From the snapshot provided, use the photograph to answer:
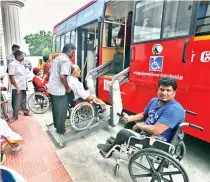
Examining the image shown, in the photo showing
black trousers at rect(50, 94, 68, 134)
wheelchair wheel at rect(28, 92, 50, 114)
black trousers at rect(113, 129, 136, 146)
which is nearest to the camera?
black trousers at rect(113, 129, 136, 146)

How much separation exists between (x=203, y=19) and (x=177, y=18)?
313mm

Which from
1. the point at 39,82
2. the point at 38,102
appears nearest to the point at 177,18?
the point at 39,82

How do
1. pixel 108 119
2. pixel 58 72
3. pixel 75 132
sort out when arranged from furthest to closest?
pixel 108 119 < pixel 75 132 < pixel 58 72

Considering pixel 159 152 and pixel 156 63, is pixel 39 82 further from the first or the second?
Answer: pixel 159 152

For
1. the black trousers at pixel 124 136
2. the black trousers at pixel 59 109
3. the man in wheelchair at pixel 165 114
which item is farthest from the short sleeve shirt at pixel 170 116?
the black trousers at pixel 59 109

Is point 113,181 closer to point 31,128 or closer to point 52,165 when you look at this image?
point 52,165

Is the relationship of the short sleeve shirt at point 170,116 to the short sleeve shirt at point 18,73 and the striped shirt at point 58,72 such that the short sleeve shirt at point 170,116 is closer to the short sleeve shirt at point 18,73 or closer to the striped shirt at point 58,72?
the striped shirt at point 58,72

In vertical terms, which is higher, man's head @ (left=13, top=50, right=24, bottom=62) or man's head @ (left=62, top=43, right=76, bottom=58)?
man's head @ (left=62, top=43, right=76, bottom=58)

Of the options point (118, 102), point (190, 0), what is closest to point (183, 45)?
point (190, 0)

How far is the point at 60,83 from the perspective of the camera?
242 centimetres

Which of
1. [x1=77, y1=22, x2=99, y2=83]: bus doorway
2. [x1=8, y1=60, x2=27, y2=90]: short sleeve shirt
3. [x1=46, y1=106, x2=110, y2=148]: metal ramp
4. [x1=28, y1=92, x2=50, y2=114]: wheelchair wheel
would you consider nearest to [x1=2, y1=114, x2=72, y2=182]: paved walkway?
[x1=46, y1=106, x2=110, y2=148]: metal ramp

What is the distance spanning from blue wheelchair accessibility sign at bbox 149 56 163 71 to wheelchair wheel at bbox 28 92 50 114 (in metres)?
2.54

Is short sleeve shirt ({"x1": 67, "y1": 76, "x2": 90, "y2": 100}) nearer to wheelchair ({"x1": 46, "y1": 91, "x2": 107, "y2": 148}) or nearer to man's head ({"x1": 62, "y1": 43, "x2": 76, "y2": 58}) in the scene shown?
wheelchair ({"x1": 46, "y1": 91, "x2": 107, "y2": 148})

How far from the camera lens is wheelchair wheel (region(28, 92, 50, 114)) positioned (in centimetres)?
383
